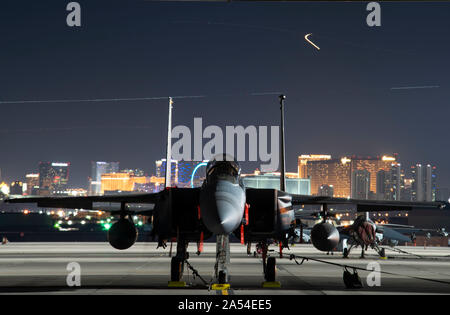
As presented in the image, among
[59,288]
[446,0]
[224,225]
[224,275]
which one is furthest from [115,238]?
[446,0]

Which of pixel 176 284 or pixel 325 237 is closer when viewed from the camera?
pixel 176 284

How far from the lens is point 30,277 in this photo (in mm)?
18734

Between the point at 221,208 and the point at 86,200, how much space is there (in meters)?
7.15

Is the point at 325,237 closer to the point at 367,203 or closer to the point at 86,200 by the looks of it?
the point at 367,203

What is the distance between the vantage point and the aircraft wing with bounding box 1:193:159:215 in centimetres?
1730

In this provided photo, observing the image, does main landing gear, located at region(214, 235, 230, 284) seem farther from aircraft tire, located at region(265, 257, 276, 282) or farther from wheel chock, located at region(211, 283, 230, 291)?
aircraft tire, located at region(265, 257, 276, 282)

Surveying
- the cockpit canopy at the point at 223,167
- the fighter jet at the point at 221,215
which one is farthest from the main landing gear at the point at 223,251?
the cockpit canopy at the point at 223,167

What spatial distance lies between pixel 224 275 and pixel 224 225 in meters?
2.85

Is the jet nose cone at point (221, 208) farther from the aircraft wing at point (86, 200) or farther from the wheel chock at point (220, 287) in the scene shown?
the aircraft wing at point (86, 200)

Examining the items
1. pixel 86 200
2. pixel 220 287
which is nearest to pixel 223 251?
pixel 220 287

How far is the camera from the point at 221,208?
1255 centimetres

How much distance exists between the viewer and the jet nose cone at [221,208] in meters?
12.5
